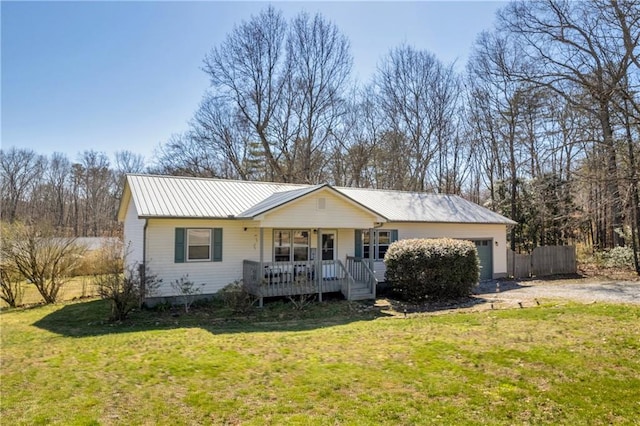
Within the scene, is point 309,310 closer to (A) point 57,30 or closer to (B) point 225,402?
(B) point 225,402

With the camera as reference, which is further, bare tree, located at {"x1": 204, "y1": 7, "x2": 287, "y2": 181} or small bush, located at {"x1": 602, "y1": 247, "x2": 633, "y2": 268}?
bare tree, located at {"x1": 204, "y1": 7, "x2": 287, "y2": 181}

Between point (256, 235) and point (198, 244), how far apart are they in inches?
84.5

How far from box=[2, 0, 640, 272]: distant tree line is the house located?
447 inches

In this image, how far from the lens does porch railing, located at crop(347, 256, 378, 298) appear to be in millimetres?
15363

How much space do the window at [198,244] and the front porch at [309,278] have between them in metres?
1.44

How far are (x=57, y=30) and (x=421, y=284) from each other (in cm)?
1369

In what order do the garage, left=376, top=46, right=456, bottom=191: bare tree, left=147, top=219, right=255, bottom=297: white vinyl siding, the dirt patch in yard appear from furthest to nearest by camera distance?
left=376, top=46, right=456, bottom=191: bare tree < the garage < left=147, top=219, right=255, bottom=297: white vinyl siding < the dirt patch in yard

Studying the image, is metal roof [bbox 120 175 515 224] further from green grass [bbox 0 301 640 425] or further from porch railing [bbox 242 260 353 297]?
green grass [bbox 0 301 640 425]

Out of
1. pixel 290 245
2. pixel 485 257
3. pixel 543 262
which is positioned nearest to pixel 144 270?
pixel 290 245

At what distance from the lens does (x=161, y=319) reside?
12.0 m

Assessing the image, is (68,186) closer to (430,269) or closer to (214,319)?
(214,319)

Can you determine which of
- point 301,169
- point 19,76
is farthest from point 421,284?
point 301,169

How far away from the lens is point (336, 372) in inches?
A: 262

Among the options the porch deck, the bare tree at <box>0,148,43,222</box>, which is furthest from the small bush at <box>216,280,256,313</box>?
the bare tree at <box>0,148,43,222</box>
